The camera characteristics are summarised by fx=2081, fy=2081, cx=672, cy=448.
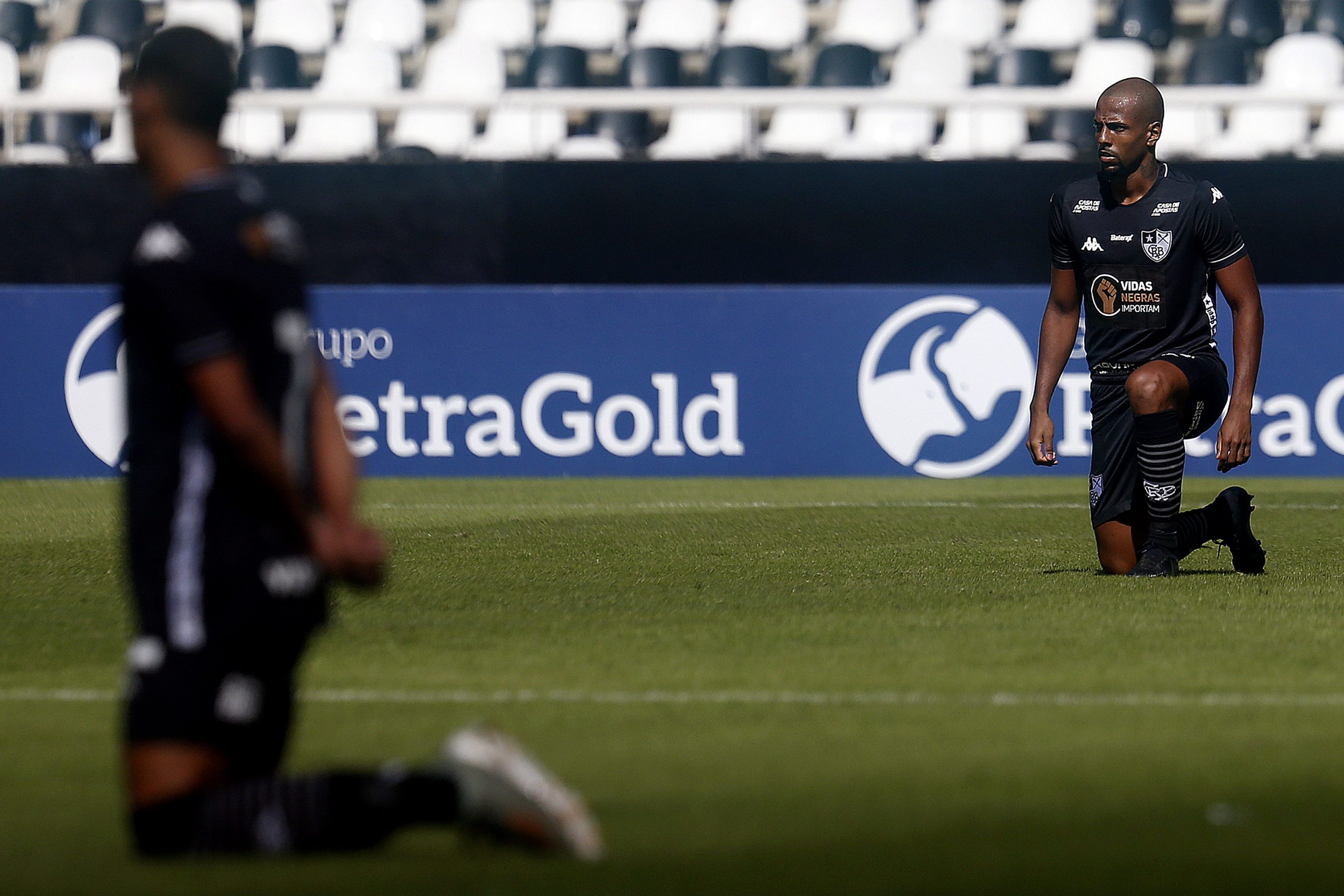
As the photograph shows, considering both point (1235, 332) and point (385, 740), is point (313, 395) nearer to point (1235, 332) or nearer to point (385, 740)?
point (385, 740)

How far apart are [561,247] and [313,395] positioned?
1166 cm

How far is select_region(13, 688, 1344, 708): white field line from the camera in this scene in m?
5.45

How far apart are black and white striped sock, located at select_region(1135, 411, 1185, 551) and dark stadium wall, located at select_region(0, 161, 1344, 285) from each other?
6.77 m

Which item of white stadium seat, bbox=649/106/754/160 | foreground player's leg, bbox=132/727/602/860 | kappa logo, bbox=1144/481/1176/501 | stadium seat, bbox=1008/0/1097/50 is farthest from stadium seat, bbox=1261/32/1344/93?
foreground player's leg, bbox=132/727/602/860

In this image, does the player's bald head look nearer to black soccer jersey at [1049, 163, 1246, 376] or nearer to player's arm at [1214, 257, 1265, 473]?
black soccer jersey at [1049, 163, 1246, 376]

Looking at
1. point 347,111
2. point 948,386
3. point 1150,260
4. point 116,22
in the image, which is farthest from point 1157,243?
point 116,22

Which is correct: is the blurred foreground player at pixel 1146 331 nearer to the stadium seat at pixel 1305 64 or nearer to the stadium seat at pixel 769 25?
the stadium seat at pixel 1305 64

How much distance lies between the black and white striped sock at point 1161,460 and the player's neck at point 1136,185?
2.91ft

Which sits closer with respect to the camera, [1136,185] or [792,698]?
[792,698]

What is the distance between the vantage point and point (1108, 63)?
60.9 ft

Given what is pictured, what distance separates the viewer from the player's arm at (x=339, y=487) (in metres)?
3.19

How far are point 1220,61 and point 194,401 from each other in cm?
1662

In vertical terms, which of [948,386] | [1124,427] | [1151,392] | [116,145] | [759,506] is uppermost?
[116,145]

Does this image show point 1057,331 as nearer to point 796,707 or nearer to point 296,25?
point 796,707
